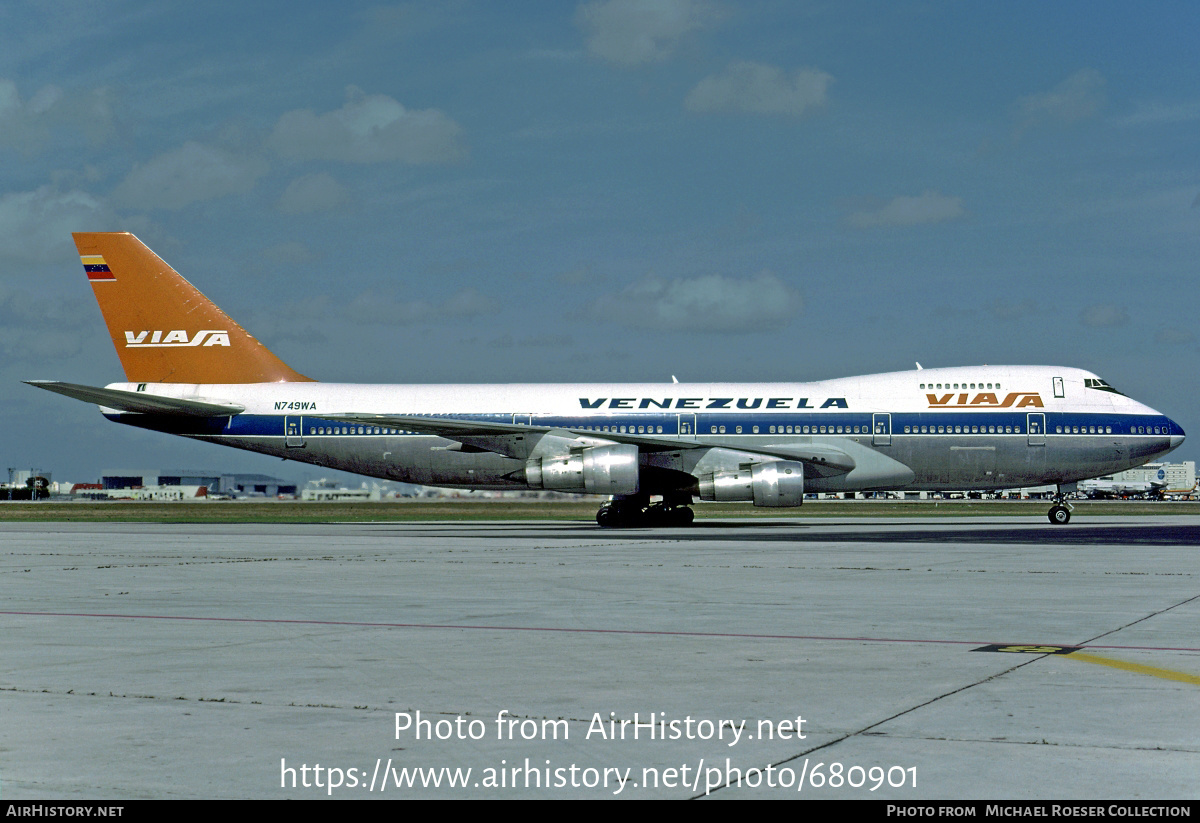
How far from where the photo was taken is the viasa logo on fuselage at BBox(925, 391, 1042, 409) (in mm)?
36031

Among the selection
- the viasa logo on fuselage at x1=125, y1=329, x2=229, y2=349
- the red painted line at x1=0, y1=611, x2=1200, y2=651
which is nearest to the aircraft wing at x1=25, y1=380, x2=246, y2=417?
the viasa logo on fuselage at x1=125, y1=329, x2=229, y2=349

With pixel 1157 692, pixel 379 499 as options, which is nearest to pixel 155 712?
pixel 1157 692

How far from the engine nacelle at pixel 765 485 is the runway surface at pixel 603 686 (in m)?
16.6

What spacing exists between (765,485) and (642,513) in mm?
5300

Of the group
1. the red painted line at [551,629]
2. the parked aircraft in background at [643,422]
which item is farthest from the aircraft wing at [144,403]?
the red painted line at [551,629]

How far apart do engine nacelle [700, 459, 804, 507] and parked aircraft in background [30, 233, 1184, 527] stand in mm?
106

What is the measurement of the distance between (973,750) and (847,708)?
3.74ft

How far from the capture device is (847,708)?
21.3 ft

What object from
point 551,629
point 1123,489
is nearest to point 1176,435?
point 551,629

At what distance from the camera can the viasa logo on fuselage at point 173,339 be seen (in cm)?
3900

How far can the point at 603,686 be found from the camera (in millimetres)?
7273

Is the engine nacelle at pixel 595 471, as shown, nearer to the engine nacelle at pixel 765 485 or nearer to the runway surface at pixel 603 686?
the engine nacelle at pixel 765 485

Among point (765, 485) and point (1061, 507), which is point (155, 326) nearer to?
point (765, 485)
